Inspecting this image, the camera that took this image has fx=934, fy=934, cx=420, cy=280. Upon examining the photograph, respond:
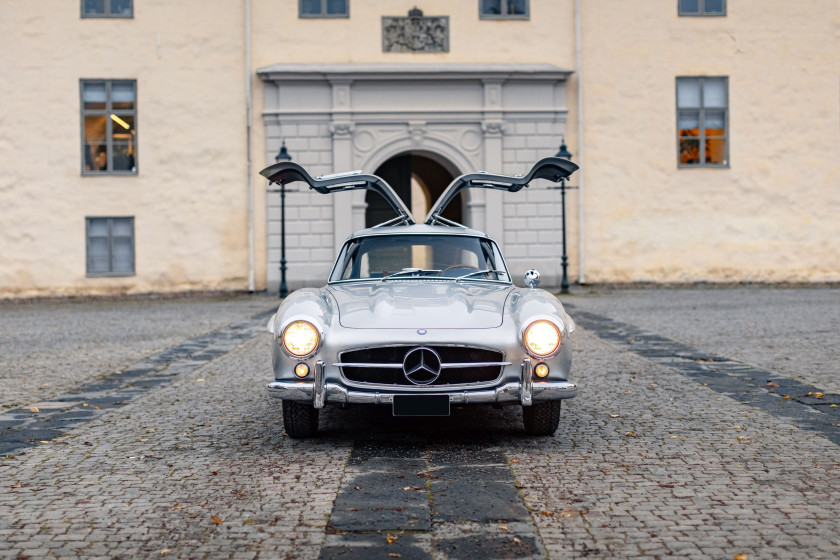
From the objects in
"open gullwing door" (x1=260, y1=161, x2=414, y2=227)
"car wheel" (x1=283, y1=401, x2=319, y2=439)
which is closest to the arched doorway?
"open gullwing door" (x1=260, y1=161, x2=414, y2=227)

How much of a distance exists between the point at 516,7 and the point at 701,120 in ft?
17.2

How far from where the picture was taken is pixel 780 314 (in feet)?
47.6

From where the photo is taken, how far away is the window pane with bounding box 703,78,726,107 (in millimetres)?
22547

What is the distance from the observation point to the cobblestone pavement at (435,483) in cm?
360

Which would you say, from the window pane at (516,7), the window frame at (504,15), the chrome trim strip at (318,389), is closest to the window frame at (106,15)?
the window frame at (504,15)

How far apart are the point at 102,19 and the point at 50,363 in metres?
14.2

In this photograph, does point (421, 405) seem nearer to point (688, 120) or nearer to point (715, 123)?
point (688, 120)

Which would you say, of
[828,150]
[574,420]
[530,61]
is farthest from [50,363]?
[828,150]

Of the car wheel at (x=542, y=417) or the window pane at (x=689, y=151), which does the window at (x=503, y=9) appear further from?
the car wheel at (x=542, y=417)

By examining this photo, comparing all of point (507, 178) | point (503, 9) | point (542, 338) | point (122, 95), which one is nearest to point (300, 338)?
point (542, 338)

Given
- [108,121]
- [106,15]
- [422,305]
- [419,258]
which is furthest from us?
[108,121]

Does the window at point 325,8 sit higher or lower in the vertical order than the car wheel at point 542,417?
higher

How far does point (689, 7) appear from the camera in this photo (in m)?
22.5

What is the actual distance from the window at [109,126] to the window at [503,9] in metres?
8.37
